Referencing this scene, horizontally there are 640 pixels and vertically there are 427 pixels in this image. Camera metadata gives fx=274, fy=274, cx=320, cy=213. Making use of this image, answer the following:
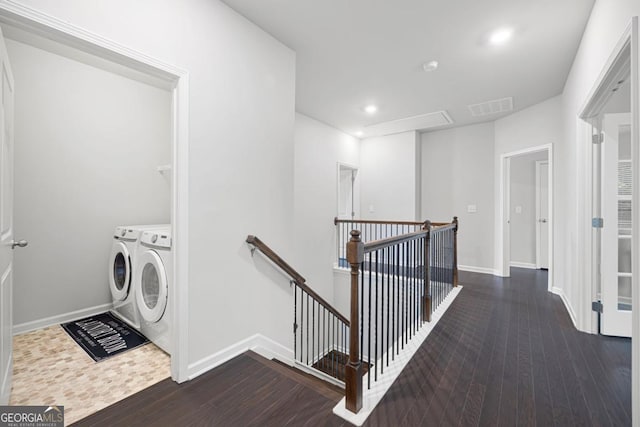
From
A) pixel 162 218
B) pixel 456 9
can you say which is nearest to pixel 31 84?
pixel 162 218

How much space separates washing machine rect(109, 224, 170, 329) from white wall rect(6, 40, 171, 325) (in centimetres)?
34

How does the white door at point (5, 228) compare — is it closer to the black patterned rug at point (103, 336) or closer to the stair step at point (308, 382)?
the black patterned rug at point (103, 336)

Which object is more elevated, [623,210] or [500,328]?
[623,210]

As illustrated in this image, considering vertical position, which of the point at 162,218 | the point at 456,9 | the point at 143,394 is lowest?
the point at 143,394

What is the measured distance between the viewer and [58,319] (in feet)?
8.86

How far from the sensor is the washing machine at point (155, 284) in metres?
2.08

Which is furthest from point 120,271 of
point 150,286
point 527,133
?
point 527,133

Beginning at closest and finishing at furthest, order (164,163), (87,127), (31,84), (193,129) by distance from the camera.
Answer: (193,129), (31,84), (87,127), (164,163)

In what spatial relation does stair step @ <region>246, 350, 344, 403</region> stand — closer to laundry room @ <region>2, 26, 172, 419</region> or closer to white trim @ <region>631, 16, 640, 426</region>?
laundry room @ <region>2, 26, 172, 419</region>

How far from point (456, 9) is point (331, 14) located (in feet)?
3.33

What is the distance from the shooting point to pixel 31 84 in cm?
257

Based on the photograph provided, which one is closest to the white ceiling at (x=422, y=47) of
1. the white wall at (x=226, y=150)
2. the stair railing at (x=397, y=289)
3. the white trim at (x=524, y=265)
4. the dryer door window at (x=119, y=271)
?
the white wall at (x=226, y=150)

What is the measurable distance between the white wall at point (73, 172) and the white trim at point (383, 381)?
294 cm

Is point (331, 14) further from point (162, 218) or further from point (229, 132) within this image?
point (162, 218)
